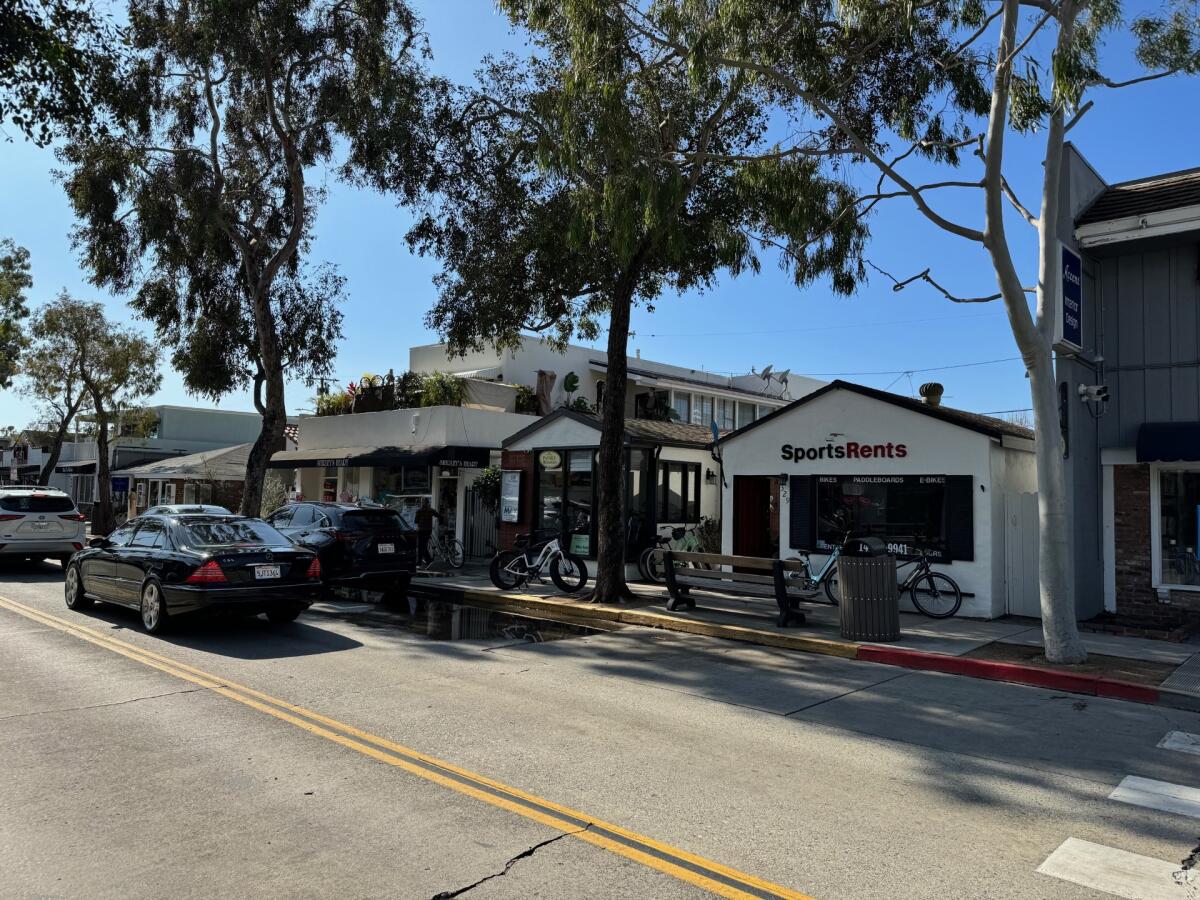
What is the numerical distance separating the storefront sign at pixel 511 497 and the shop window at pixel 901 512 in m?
7.19

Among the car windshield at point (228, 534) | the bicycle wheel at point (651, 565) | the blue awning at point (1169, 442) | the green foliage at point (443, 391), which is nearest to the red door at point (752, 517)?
the bicycle wheel at point (651, 565)

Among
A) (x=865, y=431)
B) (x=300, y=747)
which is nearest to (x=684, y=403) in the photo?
(x=865, y=431)

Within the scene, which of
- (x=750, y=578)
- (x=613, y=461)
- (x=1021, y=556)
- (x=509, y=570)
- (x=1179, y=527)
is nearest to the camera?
(x=750, y=578)

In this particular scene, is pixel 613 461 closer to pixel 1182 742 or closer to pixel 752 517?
pixel 752 517

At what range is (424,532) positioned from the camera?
1991 centimetres

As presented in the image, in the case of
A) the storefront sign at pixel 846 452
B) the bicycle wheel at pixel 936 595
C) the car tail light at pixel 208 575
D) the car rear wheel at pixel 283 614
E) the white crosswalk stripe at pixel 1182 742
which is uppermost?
the storefront sign at pixel 846 452

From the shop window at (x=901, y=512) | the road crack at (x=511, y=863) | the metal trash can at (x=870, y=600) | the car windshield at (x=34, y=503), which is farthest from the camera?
the car windshield at (x=34, y=503)

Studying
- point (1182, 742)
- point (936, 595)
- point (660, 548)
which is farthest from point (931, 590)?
point (1182, 742)

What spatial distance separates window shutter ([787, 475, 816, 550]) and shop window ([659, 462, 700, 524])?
3.79 m

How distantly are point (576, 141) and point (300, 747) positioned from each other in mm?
8667

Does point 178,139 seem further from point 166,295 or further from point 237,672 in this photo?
point 237,672

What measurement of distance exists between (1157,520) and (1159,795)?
29.2ft

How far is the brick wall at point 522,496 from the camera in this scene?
1906cm

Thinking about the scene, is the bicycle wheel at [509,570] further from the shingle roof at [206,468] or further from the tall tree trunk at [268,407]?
the shingle roof at [206,468]
